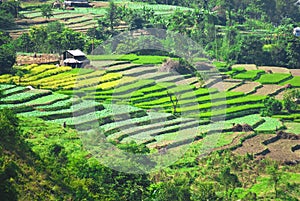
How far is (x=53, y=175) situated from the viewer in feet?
69.6

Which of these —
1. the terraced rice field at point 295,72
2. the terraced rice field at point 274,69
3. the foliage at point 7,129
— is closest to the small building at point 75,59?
the terraced rice field at point 274,69

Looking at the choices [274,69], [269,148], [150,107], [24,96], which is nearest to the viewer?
[269,148]

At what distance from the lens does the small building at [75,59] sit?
1651 inches

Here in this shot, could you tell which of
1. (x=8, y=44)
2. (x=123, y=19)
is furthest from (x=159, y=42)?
(x=8, y=44)

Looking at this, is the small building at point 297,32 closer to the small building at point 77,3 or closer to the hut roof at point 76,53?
the small building at point 77,3

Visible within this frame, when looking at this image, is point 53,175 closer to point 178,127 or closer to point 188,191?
point 188,191

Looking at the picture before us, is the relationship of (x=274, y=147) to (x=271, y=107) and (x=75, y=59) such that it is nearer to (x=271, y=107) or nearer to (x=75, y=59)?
(x=271, y=107)

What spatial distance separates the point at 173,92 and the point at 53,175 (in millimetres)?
17616

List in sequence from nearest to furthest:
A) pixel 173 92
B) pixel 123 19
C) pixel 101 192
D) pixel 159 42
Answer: pixel 101 192 → pixel 173 92 → pixel 159 42 → pixel 123 19

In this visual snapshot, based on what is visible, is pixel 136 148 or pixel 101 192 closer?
pixel 101 192

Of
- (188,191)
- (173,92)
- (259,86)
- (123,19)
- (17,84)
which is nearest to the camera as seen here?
(188,191)

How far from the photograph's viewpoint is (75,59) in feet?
139

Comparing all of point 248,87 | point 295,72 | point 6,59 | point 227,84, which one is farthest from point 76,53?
point 295,72

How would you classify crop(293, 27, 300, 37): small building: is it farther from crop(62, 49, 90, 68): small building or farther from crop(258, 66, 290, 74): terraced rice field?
crop(62, 49, 90, 68): small building
